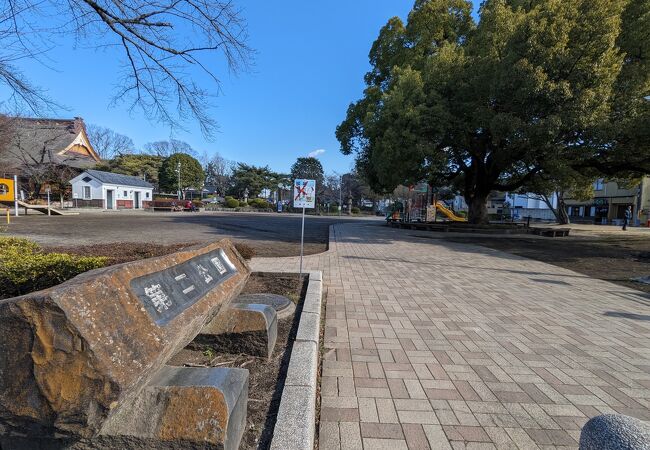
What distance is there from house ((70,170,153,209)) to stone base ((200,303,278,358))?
4387 centimetres

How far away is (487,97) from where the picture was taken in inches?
563

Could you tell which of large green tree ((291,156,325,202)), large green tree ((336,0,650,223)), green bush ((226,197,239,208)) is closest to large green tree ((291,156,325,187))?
large green tree ((291,156,325,202))

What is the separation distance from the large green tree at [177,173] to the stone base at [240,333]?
175ft

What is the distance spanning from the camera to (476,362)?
3.62m

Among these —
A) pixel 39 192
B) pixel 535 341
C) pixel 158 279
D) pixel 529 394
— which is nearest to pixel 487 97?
pixel 535 341

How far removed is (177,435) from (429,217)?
26.3 meters

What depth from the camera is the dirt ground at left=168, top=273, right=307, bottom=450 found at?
2.18 m

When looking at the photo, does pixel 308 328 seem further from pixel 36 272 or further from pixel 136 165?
pixel 136 165

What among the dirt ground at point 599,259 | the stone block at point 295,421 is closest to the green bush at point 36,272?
the stone block at point 295,421

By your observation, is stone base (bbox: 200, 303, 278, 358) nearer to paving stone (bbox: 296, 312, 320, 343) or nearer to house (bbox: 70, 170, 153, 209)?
paving stone (bbox: 296, 312, 320, 343)

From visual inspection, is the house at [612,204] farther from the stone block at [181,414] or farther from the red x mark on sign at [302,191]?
the stone block at [181,414]

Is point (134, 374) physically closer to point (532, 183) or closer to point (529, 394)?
point (529, 394)

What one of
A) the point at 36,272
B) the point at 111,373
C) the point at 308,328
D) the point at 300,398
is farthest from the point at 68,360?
the point at 36,272

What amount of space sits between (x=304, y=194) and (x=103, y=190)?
4150 cm
